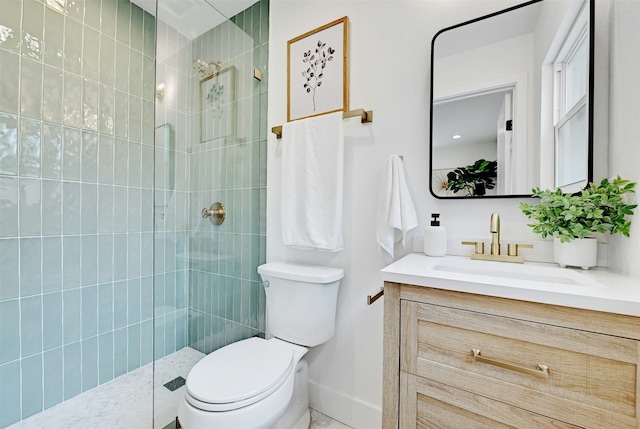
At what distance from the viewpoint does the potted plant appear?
83cm

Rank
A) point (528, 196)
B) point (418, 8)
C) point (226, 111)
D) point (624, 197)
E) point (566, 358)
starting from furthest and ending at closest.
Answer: point (226, 111) → point (418, 8) → point (528, 196) → point (624, 197) → point (566, 358)

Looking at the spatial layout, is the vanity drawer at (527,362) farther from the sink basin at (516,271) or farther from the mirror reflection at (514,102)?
the mirror reflection at (514,102)

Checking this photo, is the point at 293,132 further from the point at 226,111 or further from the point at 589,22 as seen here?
the point at 589,22

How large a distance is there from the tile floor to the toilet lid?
1.45 ft

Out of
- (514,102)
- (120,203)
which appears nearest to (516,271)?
(514,102)

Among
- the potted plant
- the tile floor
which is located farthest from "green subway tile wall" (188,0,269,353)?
the potted plant

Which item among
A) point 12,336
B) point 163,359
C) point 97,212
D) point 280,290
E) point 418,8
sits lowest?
point 163,359

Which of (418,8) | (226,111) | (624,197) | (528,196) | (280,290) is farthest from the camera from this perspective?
(226,111)

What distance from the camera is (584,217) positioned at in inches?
34.9

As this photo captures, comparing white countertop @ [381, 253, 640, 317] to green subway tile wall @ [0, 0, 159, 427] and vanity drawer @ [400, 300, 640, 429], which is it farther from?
green subway tile wall @ [0, 0, 159, 427]

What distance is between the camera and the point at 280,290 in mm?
1397

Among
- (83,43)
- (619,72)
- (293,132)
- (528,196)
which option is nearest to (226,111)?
(293,132)

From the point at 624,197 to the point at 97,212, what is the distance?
2347 mm

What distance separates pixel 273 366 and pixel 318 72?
143 centimetres
